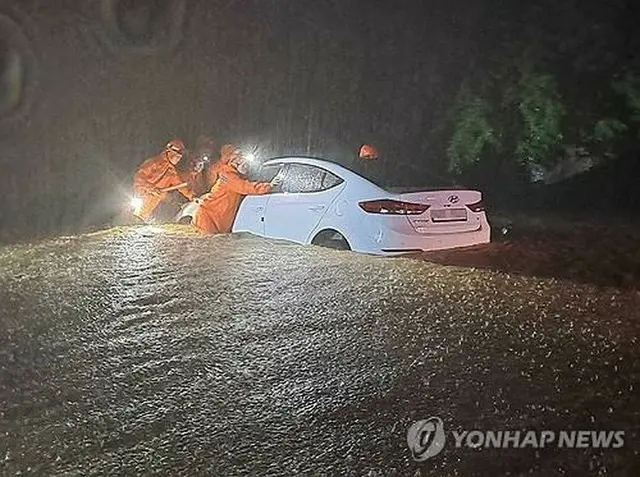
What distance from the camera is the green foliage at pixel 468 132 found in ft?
4.84

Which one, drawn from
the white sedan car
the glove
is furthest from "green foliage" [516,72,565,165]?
the glove

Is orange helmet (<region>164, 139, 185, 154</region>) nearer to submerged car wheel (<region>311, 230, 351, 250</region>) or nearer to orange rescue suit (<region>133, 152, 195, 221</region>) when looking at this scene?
orange rescue suit (<region>133, 152, 195, 221</region>)

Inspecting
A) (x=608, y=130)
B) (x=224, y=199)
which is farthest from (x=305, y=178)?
(x=608, y=130)

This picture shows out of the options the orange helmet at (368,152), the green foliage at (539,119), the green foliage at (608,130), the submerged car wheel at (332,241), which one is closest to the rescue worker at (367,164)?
the orange helmet at (368,152)

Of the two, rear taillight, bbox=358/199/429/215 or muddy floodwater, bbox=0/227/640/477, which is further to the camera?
rear taillight, bbox=358/199/429/215

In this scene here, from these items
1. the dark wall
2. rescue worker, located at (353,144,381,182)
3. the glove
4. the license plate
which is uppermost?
the dark wall

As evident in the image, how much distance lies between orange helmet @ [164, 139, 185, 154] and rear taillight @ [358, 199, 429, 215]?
1.04 feet

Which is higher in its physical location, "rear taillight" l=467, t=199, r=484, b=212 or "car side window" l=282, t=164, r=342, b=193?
"car side window" l=282, t=164, r=342, b=193

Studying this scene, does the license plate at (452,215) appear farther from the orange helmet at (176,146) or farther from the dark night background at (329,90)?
the orange helmet at (176,146)

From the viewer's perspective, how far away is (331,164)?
4.85 ft

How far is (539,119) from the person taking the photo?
4.91ft

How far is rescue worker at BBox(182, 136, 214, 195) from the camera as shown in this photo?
1479mm

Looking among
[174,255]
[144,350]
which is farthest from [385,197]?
[144,350]

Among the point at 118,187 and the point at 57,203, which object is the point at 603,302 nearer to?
the point at 118,187
